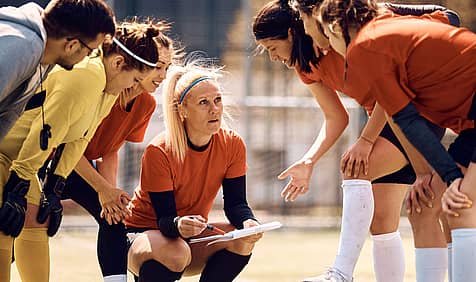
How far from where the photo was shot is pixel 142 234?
15.2 feet

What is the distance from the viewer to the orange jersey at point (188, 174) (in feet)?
15.2

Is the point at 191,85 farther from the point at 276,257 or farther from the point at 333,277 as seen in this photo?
the point at 276,257

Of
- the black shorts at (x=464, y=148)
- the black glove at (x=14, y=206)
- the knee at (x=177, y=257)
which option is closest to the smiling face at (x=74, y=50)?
the black glove at (x=14, y=206)

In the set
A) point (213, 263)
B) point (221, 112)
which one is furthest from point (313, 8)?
point (213, 263)

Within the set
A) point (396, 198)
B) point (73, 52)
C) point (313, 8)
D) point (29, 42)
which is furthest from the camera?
point (396, 198)

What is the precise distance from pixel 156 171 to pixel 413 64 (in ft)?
4.32

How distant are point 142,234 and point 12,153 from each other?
2.15 feet

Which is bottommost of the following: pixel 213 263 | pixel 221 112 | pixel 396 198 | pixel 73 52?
pixel 213 263

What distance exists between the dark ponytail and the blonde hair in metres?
0.42

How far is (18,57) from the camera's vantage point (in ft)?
11.2

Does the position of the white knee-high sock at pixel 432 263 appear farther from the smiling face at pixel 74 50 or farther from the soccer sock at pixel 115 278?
the smiling face at pixel 74 50

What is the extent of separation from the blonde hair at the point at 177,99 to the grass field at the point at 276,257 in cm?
148

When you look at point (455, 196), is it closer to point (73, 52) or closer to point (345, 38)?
point (345, 38)

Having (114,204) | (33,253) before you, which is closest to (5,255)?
(33,253)
